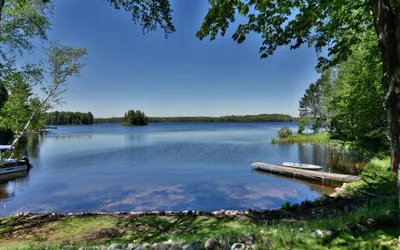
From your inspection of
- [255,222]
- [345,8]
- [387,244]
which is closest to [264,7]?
[345,8]

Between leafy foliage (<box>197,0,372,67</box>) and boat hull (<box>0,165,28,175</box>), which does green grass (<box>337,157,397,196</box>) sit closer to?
leafy foliage (<box>197,0,372,67</box>)

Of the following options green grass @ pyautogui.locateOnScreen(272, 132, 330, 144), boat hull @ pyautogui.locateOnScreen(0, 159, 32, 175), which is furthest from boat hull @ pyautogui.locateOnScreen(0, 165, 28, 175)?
green grass @ pyautogui.locateOnScreen(272, 132, 330, 144)

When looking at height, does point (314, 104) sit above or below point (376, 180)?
above

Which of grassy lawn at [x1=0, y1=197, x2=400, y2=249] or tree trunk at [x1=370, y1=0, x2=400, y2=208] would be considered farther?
grassy lawn at [x1=0, y1=197, x2=400, y2=249]

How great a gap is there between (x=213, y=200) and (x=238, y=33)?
13.2 meters

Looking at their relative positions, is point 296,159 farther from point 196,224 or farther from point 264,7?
point 264,7

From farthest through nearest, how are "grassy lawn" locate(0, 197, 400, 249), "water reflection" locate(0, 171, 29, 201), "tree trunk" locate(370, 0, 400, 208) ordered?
"water reflection" locate(0, 171, 29, 201)
"grassy lawn" locate(0, 197, 400, 249)
"tree trunk" locate(370, 0, 400, 208)

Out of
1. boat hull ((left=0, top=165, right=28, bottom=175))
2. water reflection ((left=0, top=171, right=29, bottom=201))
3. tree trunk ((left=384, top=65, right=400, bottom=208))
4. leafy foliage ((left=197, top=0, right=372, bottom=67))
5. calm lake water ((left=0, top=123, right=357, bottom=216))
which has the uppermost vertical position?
leafy foliage ((left=197, top=0, right=372, bottom=67))

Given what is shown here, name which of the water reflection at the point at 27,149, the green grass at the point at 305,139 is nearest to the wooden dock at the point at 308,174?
the green grass at the point at 305,139

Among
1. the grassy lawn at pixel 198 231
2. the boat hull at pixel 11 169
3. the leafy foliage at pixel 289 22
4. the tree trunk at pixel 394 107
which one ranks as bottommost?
the boat hull at pixel 11 169

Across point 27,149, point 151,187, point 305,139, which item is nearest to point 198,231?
point 151,187

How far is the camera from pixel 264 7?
17.7ft

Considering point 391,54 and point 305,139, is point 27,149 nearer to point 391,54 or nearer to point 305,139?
point 305,139

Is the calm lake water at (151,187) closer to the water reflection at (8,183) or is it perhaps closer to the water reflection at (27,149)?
the water reflection at (8,183)
